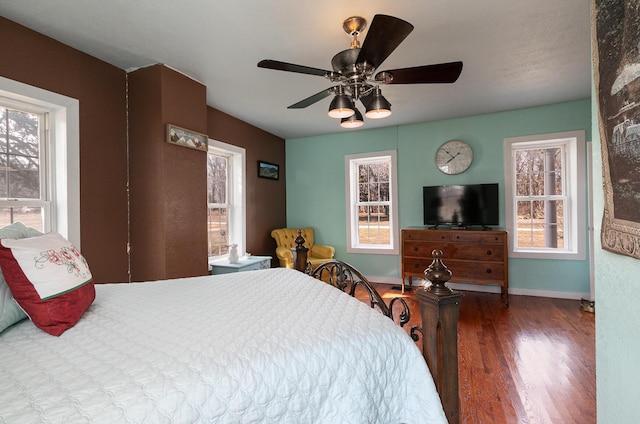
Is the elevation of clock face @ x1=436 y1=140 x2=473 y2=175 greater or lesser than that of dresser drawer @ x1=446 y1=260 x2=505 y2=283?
greater

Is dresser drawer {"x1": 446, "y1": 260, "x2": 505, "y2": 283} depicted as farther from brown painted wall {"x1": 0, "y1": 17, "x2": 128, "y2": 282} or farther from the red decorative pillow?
the red decorative pillow

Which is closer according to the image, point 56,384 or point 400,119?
point 56,384

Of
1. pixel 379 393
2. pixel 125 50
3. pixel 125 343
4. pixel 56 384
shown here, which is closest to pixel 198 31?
pixel 125 50

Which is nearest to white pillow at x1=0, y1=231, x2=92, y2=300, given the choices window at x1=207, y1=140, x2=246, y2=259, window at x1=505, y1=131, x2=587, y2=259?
window at x1=207, y1=140, x2=246, y2=259

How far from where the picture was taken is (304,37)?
7.78 ft

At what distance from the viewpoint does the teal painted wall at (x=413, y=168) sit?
13.5ft

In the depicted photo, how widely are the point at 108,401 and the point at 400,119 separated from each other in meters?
4.56

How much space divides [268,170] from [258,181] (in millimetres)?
319

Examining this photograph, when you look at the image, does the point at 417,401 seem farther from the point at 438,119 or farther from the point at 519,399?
the point at 438,119

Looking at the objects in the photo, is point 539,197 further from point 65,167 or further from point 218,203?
point 65,167

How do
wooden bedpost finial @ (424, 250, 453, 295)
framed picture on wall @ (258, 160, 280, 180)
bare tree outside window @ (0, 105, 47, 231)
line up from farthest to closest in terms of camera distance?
framed picture on wall @ (258, 160, 280, 180)
bare tree outside window @ (0, 105, 47, 231)
wooden bedpost finial @ (424, 250, 453, 295)

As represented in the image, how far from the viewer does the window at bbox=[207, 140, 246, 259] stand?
4.12m

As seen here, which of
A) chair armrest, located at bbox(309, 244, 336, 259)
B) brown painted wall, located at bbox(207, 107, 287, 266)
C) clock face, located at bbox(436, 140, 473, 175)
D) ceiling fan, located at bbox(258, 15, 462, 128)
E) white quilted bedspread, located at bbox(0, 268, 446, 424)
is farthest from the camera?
chair armrest, located at bbox(309, 244, 336, 259)

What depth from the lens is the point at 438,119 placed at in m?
4.62
